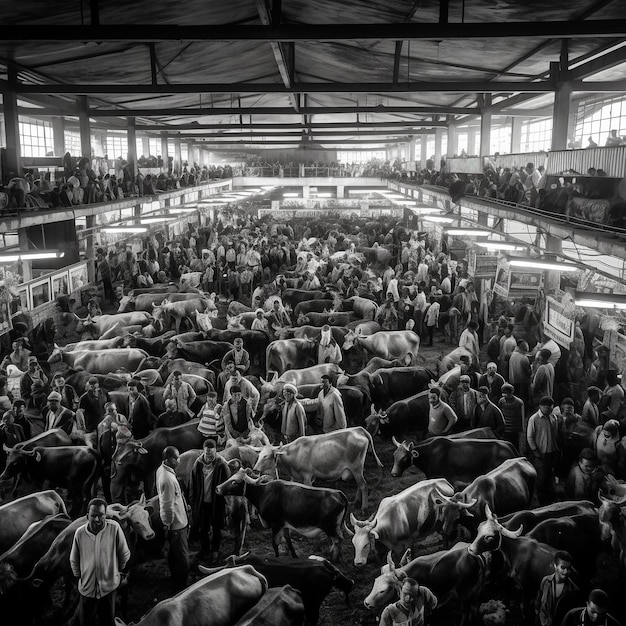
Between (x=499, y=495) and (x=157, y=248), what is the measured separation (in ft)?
71.3

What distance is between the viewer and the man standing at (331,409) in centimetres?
1088

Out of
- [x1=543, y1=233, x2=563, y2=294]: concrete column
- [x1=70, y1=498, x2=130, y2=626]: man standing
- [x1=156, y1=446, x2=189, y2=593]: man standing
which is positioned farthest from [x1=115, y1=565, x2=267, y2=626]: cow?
[x1=543, y1=233, x2=563, y2=294]: concrete column

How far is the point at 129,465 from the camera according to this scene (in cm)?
948

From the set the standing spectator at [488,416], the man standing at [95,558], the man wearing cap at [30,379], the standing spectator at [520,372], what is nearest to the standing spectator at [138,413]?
the man wearing cap at [30,379]

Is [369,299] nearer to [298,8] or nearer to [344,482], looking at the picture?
[298,8]

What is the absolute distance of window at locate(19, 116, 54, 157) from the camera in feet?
111

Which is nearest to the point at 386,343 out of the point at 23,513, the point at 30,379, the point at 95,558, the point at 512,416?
the point at 512,416

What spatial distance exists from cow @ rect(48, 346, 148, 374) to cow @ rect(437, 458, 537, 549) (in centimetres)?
776

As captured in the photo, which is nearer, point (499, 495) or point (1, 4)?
point (499, 495)

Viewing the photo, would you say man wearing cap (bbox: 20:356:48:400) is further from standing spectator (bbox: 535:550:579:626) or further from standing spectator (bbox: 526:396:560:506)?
standing spectator (bbox: 535:550:579:626)

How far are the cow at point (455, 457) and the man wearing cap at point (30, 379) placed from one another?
255 inches

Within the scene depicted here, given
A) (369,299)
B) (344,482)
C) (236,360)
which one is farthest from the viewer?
(369,299)

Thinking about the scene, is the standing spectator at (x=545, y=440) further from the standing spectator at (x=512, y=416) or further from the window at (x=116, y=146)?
the window at (x=116, y=146)

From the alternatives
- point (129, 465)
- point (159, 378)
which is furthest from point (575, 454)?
point (159, 378)
